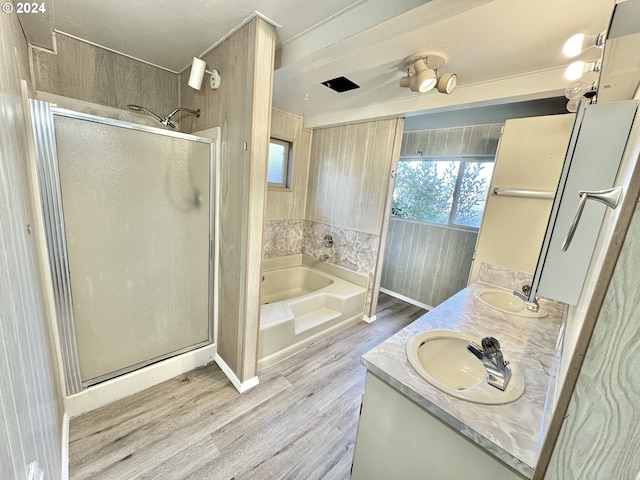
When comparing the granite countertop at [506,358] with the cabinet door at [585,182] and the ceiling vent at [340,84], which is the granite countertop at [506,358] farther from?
the ceiling vent at [340,84]

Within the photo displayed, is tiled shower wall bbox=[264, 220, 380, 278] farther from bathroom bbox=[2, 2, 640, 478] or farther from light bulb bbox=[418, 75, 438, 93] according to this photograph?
light bulb bbox=[418, 75, 438, 93]

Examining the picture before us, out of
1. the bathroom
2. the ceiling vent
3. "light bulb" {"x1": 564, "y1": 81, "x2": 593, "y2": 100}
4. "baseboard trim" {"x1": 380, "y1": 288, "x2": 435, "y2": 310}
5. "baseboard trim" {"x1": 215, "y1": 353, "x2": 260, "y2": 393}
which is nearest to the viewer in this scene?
the bathroom

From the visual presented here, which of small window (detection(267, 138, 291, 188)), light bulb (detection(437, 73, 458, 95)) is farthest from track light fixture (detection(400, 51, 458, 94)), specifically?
small window (detection(267, 138, 291, 188))

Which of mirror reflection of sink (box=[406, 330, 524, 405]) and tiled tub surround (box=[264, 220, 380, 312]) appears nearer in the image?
mirror reflection of sink (box=[406, 330, 524, 405])

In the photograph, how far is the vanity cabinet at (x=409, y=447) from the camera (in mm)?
756

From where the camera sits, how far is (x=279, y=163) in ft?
10.6

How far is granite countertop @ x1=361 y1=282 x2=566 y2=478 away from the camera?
708 millimetres

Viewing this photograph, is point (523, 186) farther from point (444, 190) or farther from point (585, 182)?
point (444, 190)

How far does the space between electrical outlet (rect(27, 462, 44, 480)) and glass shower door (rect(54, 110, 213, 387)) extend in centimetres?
94

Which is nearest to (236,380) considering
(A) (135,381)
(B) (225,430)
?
(B) (225,430)

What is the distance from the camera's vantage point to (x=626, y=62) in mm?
682

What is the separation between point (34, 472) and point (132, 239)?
1.21m

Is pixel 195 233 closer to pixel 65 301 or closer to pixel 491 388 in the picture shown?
pixel 65 301

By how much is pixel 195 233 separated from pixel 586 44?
2.43 meters
